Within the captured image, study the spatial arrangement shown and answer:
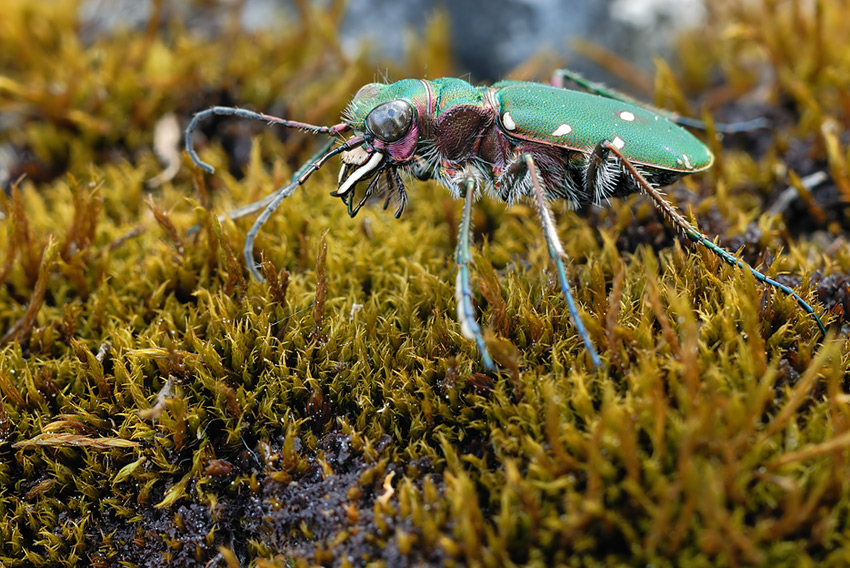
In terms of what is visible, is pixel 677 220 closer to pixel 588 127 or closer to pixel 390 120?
pixel 588 127

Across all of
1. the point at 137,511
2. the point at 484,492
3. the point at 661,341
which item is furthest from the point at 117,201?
the point at 661,341

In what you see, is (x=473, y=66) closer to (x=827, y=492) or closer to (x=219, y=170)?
(x=219, y=170)

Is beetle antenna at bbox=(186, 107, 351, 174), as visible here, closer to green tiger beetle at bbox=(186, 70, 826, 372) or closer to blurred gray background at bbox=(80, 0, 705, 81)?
green tiger beetle at bbox=(186, 70, 826, 372)

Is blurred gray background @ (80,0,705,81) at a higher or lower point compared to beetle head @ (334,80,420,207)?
higher

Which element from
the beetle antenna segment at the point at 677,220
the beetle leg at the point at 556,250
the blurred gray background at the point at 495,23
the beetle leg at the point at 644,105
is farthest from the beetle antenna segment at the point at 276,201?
the blurred gray background at the point at 495,23

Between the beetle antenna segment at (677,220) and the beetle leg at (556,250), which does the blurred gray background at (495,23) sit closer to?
the beetle antenna segment at (677,220)

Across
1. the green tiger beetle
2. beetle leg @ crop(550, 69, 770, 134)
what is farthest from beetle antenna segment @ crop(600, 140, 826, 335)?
beetle leg @ crop(550, 69, 770, 134)
